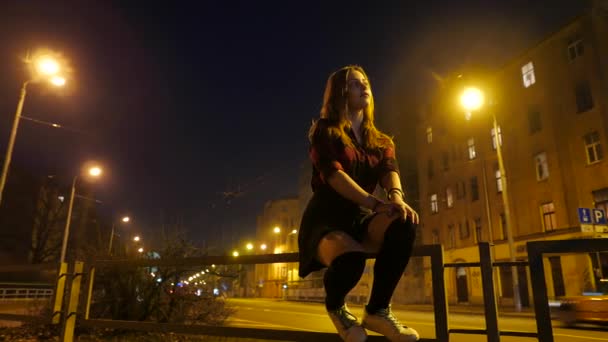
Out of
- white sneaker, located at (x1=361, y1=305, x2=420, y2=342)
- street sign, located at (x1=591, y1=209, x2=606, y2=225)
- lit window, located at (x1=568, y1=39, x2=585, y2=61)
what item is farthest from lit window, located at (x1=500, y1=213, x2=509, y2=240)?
white sneaker, located at (x1=361, y1=305, x2=420, y2=342)

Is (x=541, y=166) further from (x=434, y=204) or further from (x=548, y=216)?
(x=434, y=204)

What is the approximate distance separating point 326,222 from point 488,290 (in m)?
1.01

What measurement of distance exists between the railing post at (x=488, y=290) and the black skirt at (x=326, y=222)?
0.71m

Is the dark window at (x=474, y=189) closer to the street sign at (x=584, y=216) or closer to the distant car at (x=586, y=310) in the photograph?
the street sign at (x=584, y=216)

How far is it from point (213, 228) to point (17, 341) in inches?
150

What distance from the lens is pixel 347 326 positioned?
2.49 m

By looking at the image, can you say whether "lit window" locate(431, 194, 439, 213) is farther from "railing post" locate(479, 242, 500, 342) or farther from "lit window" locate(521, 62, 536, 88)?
"railing post" locate(479, 242, 500, 342)

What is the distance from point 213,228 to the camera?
30.8 feet

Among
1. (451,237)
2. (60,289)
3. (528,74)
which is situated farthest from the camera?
(451,237)

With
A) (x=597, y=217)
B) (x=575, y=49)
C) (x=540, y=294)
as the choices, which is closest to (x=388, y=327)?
(x=540, y=294)

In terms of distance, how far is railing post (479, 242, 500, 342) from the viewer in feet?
8.38

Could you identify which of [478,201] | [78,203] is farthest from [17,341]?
[78,203]

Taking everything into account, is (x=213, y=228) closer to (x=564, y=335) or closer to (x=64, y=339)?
(x=64, y=339)

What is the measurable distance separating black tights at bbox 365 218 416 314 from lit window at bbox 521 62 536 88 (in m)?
28.8
